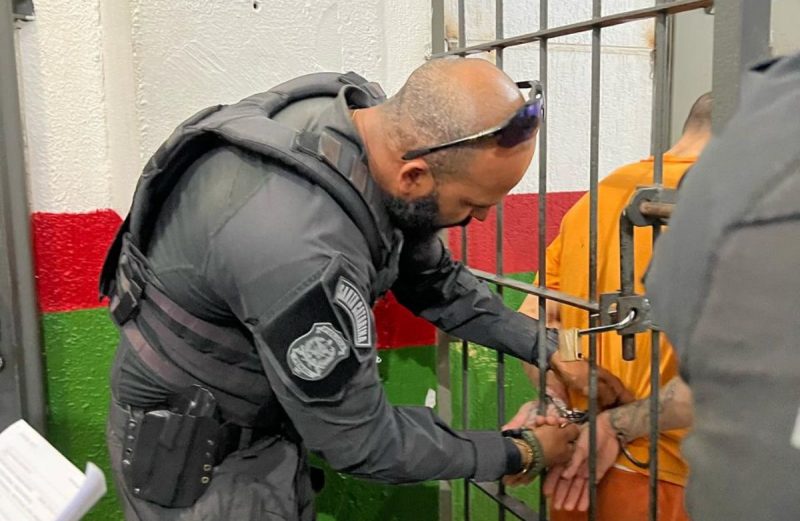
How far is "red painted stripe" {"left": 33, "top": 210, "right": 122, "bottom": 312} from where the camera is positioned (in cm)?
133

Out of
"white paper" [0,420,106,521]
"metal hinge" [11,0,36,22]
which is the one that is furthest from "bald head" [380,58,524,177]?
"metal hinge" [11,0,36,22]

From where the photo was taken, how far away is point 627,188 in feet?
3.96

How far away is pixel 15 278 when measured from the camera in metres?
1.29

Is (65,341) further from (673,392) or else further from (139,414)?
(673,392)

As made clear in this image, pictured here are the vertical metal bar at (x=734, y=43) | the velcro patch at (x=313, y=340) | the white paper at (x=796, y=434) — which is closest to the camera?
the white paper at (x=796, y=434)

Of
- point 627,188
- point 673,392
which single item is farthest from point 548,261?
point 673,392

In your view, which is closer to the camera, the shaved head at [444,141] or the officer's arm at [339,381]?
Result: the officer's arm at [339,381]

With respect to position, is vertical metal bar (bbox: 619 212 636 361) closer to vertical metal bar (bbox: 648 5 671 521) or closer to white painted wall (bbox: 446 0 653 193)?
vertical metal bar (bbox: 648 5 671 521)

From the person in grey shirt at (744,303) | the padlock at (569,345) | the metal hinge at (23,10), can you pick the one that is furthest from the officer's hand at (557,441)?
the metal hinge at (23,10)

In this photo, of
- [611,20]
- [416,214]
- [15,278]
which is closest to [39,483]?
[15,278]

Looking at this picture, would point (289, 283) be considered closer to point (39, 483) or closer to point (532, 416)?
point (39, 483)

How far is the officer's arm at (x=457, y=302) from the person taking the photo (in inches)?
50.4

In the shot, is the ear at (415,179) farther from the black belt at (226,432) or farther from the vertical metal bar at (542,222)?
the black belt at (226,432)

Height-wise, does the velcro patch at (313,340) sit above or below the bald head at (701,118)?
below
